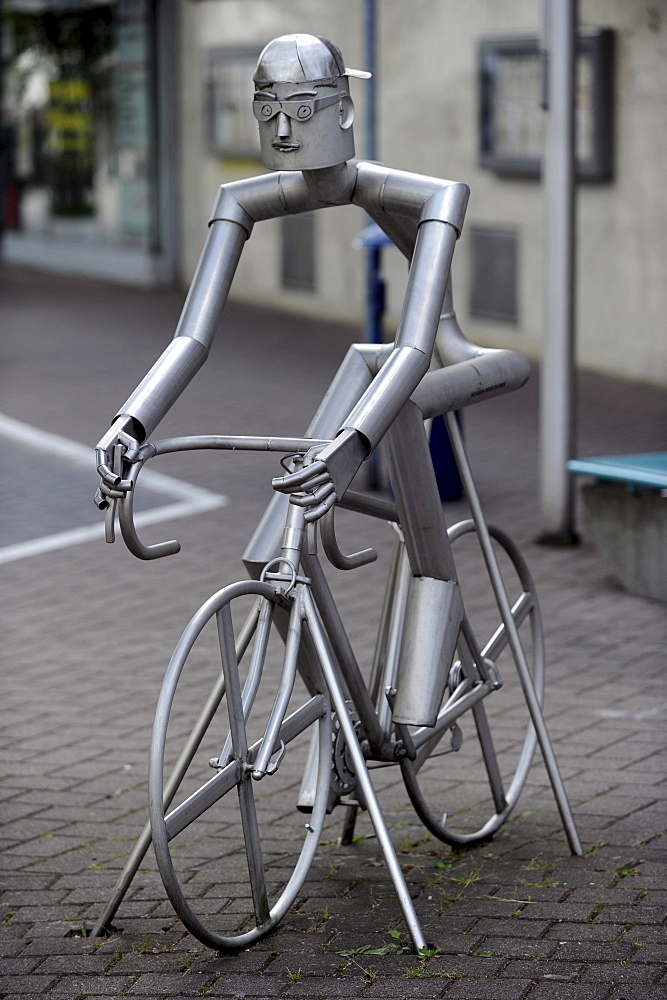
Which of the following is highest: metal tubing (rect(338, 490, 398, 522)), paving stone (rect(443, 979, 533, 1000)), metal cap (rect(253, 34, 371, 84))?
metal cap (rect(253, 34, 371, 84))

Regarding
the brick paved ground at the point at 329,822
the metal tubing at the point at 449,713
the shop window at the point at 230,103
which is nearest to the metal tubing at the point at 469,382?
the metal tubing at the point at 449,713

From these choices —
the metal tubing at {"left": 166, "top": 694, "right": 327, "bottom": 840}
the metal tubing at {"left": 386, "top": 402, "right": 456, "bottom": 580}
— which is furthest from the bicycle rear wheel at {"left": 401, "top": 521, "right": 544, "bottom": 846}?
the metal tubing at {"left": 166, "top": 694, "right": 327, "bottom": 840}

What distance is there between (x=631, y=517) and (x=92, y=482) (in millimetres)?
3830

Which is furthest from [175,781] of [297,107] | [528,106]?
[528,106]

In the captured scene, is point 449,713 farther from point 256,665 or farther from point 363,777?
point 256,665

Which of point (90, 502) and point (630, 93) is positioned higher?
point (630, 93)

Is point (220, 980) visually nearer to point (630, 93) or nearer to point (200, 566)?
point (200, 566)

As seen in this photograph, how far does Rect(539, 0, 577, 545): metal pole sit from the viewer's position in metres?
7.39

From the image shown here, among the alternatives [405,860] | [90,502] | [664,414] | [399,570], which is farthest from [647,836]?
[664,414]

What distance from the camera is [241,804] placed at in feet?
11.3

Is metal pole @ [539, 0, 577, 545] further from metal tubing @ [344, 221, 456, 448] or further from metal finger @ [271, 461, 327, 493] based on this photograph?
metal finger @ [271, 461, 327, 493]

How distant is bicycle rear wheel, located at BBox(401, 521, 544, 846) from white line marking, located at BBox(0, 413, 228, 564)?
10.2 feet

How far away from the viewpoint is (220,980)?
11.0 feet

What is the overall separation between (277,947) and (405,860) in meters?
0.64
